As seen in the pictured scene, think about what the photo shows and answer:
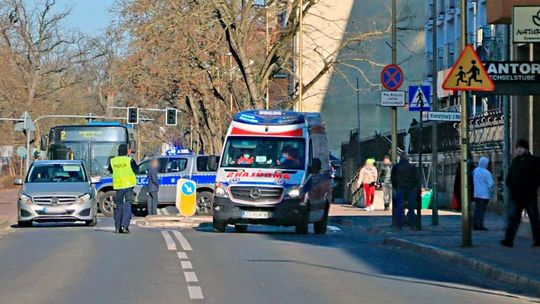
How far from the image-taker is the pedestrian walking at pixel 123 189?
25.0m

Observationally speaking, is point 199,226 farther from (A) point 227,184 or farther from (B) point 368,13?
(B) point 368,13

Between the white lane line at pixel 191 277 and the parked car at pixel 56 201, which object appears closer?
the white lane line at pixel 191 277

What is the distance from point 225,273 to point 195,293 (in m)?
2.42

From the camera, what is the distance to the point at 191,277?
14977mm

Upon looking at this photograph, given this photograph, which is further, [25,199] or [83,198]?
[83,198]

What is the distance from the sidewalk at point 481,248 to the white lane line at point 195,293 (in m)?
4.01

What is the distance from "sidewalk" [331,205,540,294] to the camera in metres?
15.5

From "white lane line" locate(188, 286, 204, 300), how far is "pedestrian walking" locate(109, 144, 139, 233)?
11.4m

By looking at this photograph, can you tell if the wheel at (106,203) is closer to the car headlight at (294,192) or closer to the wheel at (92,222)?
the wheel at (92,222)

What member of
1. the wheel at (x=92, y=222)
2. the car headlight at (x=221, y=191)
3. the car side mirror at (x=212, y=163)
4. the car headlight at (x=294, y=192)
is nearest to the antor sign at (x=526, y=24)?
the car headlight at (x=294, y=192)

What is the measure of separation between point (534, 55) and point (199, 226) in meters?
10.2

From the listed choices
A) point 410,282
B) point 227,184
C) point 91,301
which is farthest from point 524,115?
point 91,301

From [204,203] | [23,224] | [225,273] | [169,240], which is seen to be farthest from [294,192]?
[204,203]

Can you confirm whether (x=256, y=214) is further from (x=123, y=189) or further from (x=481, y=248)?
(x=481, y=248)
